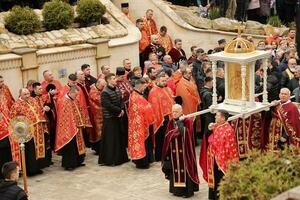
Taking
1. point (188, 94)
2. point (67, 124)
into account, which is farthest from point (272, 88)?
point (67, 124)

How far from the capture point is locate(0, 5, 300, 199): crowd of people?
13.9m

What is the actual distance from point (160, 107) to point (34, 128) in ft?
8.54

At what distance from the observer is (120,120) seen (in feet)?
53.4

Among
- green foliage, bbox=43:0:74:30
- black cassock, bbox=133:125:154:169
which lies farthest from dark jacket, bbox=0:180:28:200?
green foliage, bbox=43:0:74:30

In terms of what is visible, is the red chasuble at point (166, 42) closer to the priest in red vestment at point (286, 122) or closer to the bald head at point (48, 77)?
the bald head at point (48, 77)

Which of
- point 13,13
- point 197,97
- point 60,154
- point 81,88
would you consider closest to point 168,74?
point 197,97

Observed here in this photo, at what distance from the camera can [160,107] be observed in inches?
642

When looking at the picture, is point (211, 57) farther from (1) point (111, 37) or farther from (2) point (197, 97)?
(1) point (111, 37)

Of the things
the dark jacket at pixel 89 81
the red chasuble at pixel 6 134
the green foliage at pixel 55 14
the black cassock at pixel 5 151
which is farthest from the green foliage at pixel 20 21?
the black cassock at pixel 5 151

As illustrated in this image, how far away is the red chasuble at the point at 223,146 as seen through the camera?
1313 cm

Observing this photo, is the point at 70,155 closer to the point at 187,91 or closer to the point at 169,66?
the point at 187,91

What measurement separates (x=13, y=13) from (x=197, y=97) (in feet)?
17.5

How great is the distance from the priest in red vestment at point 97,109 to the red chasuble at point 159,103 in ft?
3.65

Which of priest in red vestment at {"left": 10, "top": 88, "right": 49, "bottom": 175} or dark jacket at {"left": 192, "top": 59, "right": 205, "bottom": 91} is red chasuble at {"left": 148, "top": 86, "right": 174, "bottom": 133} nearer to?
dark jacket at {"left": 192, "top": 59, "right": 205, "bottom": 91}
